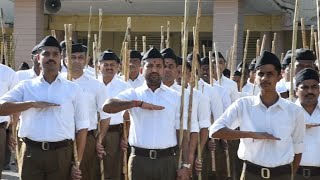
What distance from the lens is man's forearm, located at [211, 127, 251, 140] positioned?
14.8 feet

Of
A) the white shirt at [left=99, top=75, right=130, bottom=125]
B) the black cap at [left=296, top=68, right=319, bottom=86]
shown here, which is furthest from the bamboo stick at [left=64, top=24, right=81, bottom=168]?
the black cap at [left=296, top=68, right=319, bottom=86]

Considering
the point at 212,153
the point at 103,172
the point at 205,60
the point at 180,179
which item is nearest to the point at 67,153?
the point at 180,179

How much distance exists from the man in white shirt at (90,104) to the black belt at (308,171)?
2.47m

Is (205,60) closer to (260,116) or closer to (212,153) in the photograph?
(212,153)

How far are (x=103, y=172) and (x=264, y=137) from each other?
3227 millimetres

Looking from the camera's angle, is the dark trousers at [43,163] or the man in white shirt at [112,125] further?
the man in white shirt at [112,125]

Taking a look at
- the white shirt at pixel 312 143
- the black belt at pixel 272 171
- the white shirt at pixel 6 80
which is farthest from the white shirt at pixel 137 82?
the black belt at pixel 272 171

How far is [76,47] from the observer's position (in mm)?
7121

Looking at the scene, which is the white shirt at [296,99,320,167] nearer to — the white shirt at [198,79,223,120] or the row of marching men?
the row of marching men

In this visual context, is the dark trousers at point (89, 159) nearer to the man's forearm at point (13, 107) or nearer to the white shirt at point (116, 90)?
the white shirt at point (116, 90)

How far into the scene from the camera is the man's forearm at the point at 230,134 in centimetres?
452

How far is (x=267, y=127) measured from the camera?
15.2 feet

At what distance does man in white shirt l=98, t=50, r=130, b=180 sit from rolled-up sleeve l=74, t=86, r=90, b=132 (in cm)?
204

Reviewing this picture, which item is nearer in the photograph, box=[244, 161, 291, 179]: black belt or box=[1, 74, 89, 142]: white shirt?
box=[244, 161, 291, 179]: black belt
